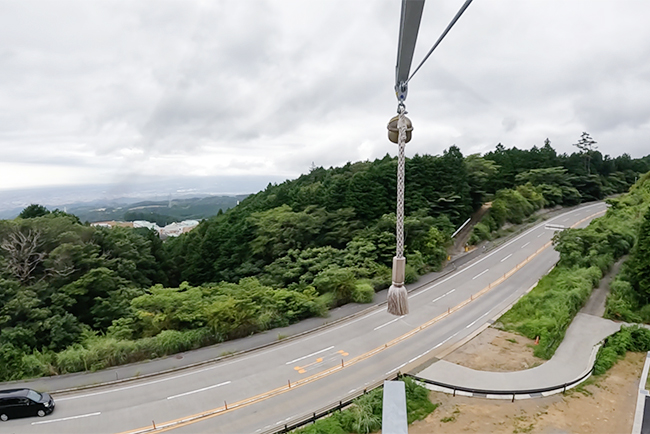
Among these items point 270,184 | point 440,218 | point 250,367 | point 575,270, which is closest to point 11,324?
point 250,367

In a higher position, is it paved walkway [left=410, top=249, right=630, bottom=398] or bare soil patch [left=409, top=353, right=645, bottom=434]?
paved walkway [left=410, top=249, right=630, bottom=398]

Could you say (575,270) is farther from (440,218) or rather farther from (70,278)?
Answer: (70,278)

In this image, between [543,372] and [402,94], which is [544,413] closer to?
[543,372]

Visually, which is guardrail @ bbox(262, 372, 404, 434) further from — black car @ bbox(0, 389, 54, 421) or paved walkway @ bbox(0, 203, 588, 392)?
black car @ bbox(0, 389, 54, 421)

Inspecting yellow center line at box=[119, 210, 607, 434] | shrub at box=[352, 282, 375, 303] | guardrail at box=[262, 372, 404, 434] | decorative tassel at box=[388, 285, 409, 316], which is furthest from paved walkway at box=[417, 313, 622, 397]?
decorative tassel at box=[388, 285, 409, 316]

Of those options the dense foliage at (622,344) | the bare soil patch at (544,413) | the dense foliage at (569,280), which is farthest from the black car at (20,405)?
the dense foliage at (622,344)

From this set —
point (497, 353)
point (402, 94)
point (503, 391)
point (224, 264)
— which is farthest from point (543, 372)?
point (224, 264)
